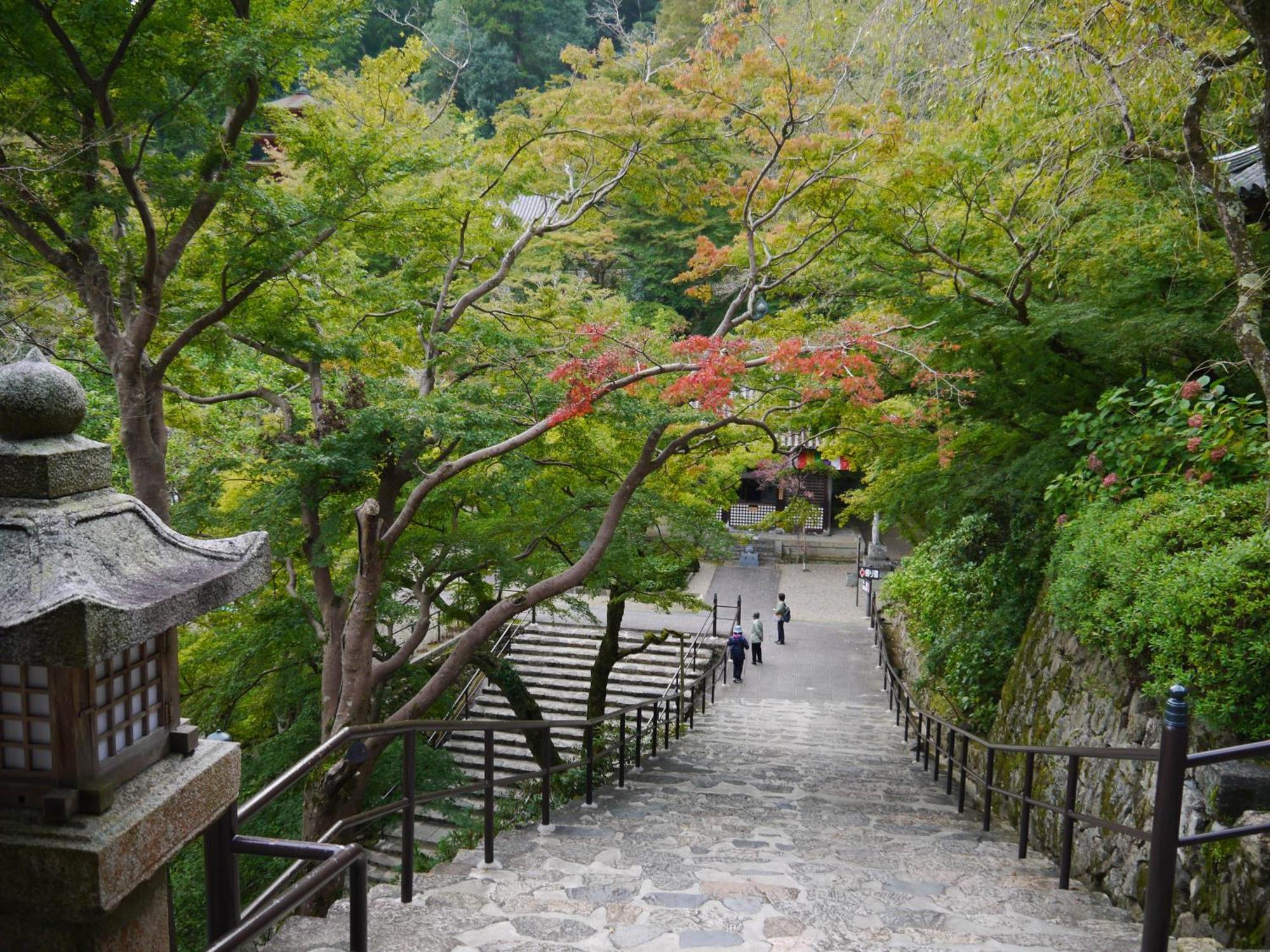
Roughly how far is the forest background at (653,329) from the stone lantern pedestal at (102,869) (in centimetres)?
528

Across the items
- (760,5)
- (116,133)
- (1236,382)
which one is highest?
(760,5)

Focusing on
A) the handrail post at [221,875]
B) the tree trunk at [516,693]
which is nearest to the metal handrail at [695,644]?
the tree trunk at [516,693]

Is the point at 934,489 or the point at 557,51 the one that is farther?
the point at 557,51

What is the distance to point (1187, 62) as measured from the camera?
260 inches

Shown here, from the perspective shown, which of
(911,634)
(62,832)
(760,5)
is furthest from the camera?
(911,634)

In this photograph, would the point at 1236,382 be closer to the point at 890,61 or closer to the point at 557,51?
the point at 890,61

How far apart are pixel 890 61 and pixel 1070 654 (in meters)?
5.34

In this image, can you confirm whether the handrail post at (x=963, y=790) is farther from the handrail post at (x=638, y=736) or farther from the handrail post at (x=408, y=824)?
the handrail post at (x=408, y=824)

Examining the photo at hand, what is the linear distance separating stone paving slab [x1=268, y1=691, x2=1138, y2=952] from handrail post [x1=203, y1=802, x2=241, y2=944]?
945 mm

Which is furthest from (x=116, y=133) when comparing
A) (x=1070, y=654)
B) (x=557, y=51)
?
(x=557, y=51)

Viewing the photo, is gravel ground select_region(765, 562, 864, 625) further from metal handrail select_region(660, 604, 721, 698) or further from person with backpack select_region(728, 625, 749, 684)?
person with backpack select_region(728, 625, 749, 684)

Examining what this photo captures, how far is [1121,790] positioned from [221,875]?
581 cm

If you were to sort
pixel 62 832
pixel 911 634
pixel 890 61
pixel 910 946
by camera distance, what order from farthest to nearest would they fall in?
pixel 911 634
pixel 890 61
pixel 910 946
pixel 62 832

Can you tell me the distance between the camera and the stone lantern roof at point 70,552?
211 centimetres
